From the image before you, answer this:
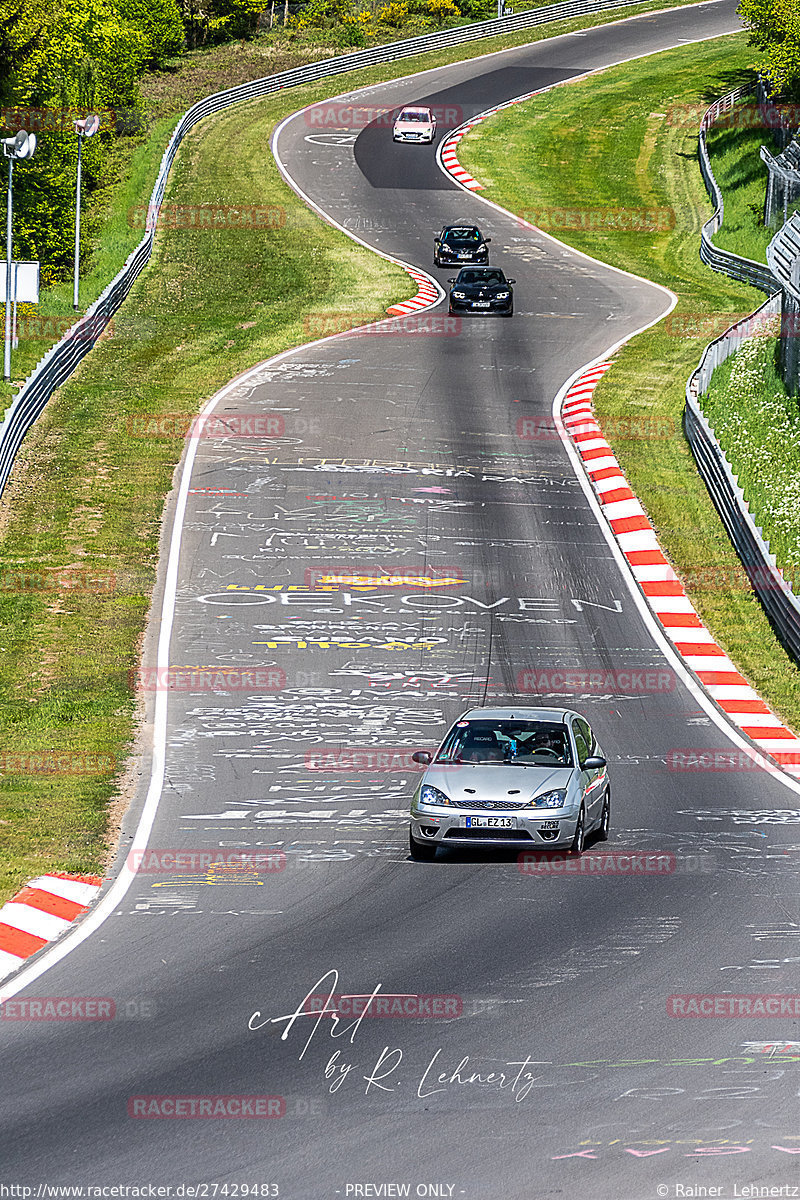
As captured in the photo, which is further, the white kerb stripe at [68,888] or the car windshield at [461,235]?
the car windshield at [461,235]

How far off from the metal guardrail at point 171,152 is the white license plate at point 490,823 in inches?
667

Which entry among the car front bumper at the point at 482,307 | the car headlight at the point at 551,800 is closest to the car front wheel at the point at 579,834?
the car headlight at the point at 551,800

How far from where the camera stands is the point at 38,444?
3319 centimetres

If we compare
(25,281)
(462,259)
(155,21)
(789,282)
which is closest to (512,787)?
(25,281)

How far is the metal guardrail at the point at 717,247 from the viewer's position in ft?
164

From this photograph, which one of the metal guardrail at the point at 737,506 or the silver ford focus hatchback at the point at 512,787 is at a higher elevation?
the silver ford focus hatchback at the point at 512,787

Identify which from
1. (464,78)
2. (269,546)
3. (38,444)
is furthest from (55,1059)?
(464,78)

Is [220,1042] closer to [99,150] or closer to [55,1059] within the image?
[55,1059]

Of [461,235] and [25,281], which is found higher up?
[25,281]

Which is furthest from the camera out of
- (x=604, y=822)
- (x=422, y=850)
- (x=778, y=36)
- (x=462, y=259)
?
(x=778, y=36)

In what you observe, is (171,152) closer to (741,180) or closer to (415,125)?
(415,125)

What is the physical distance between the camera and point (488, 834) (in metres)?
15.0

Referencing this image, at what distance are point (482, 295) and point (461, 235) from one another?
7253mm

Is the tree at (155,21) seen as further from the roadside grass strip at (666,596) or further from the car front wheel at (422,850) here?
the car front wheel at (422,850)
